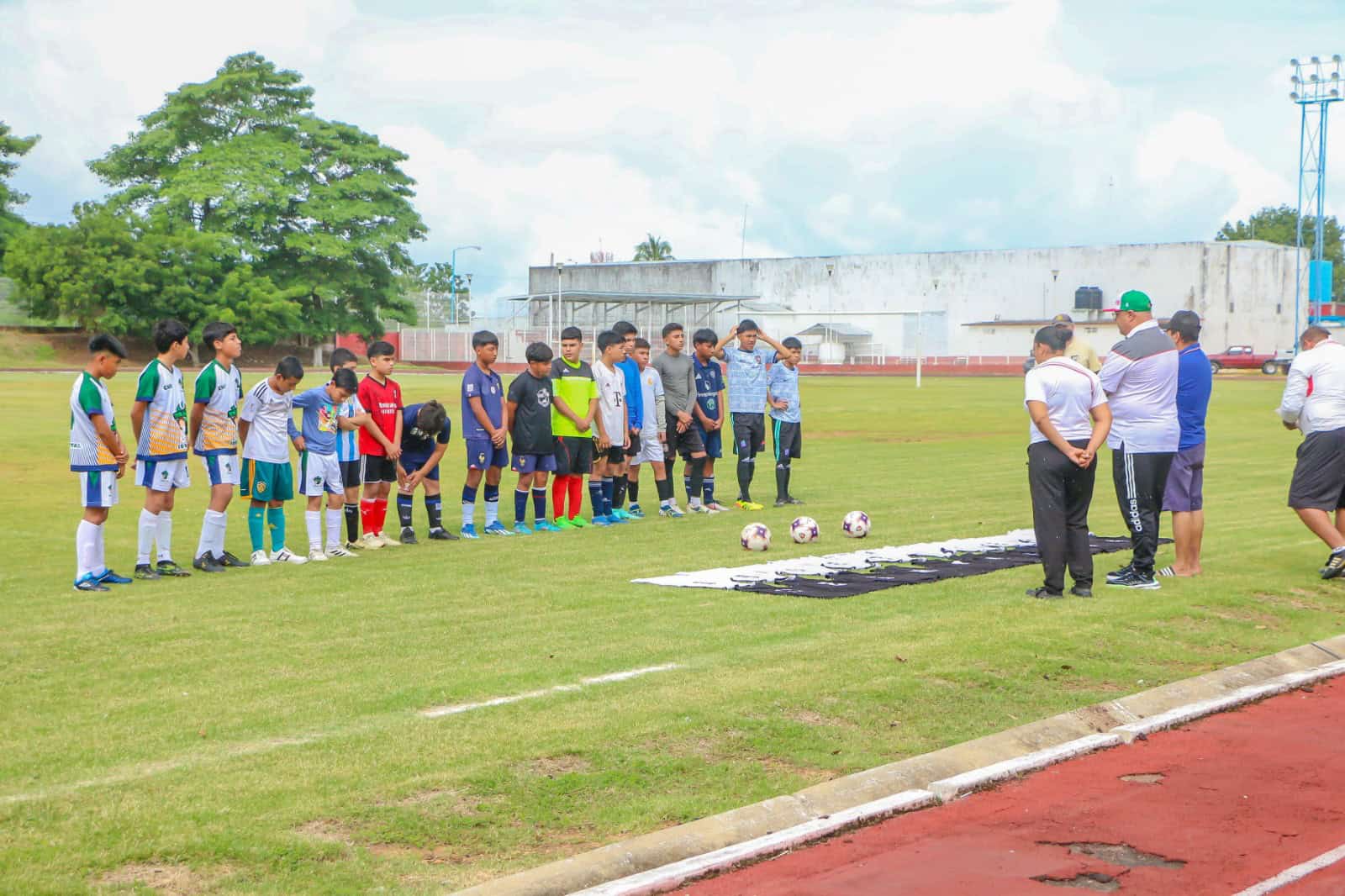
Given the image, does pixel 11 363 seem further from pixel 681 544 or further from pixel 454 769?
pixel 454 769

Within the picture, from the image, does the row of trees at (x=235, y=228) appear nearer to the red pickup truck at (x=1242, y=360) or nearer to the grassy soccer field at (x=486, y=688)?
the red pickup truck at (x=1242, y=360)

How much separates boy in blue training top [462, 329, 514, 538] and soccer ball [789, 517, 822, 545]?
312 centimetres

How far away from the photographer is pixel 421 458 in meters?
14.6

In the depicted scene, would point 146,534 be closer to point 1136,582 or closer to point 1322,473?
point 1136,582

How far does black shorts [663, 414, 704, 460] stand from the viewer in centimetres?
1664

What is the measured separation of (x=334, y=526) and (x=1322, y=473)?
8609mm

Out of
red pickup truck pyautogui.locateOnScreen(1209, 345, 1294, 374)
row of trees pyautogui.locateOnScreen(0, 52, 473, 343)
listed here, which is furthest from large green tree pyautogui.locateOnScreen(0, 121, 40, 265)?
red pickup truck pyautogui.locateOnScreen(1209, 345, 1294, 374)

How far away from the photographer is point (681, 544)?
46.0ft

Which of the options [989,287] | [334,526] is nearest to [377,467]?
[334,526]

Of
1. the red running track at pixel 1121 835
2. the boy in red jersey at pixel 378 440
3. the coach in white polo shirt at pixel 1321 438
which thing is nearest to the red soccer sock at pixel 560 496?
the boy in red jersey at pixel 378 440

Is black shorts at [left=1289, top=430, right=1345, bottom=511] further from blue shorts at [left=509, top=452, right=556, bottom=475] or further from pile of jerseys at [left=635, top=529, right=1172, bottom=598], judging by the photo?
blue shorts at [left=509, top=452, right=556, bottom=475]

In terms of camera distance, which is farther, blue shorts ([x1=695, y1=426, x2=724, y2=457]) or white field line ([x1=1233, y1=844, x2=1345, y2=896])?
blue shorts ([x1=695, y1=426, x2=724, y2=457])

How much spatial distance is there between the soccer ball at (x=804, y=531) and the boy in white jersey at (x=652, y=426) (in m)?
2.70

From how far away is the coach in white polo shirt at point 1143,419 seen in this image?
10930 millimetres
